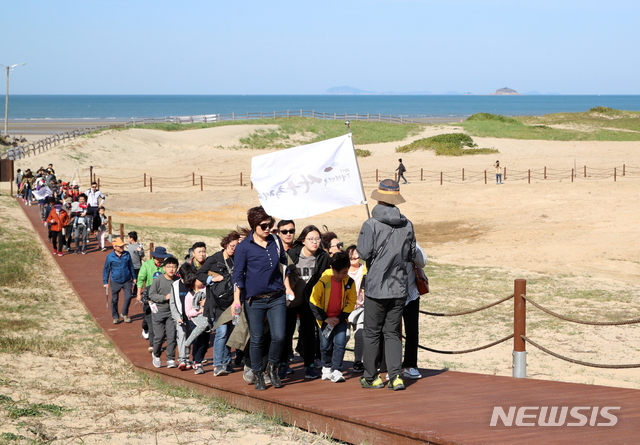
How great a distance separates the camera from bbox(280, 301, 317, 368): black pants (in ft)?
23.6

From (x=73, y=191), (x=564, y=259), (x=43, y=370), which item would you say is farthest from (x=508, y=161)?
(x=43, y=370)

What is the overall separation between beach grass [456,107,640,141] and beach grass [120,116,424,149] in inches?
243

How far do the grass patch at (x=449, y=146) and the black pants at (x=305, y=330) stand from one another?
139 ft

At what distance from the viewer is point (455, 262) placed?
19.4 metres

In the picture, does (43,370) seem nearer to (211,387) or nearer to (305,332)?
(211,387)

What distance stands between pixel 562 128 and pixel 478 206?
4104 cm

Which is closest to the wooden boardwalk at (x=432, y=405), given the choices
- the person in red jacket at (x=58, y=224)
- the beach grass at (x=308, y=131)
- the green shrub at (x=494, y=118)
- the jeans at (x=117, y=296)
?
the jeans at (x=117, y=296)

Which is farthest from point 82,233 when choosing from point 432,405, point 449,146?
point 449,146

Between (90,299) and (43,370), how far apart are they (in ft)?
13.8

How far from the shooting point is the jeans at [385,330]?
635 centimetres

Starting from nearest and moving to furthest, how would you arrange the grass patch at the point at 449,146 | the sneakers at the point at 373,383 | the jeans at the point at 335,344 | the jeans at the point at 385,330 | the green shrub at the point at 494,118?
the jeans at the point at 385,330, the sneakers at the point at 373,383, the jeans at the point at 335,344, the grass patch at the point at 449,146, the green shrub at the point at 494,118

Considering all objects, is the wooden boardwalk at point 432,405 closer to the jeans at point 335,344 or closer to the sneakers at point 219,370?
the sneakers at point 219,370

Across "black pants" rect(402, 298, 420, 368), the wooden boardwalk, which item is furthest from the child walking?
"black pants" rect(402, 298, 420, 368)

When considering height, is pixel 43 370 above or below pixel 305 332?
below
